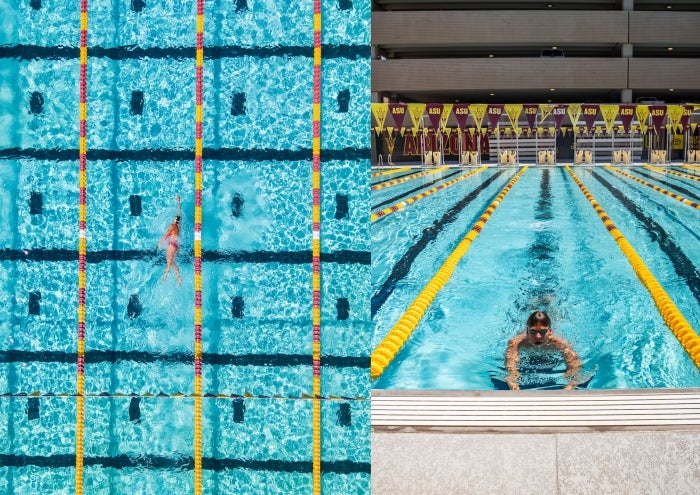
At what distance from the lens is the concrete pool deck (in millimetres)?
2541

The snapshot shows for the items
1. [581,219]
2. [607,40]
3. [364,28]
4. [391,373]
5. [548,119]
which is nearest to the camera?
[364,28]

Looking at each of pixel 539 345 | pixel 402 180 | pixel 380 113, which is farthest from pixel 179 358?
pixel 380 113

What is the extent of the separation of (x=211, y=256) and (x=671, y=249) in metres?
6.30

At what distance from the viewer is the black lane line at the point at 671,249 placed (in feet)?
21.0

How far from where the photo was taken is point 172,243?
220 centimetres

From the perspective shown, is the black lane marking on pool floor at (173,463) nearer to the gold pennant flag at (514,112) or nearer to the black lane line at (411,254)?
the black lane line at (411,254)

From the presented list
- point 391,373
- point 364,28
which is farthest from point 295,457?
point 391,373

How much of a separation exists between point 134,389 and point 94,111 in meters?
0.72

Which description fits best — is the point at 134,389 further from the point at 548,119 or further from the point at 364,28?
the point at 548,119

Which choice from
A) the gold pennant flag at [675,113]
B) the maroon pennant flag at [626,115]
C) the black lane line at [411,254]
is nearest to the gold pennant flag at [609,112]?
the maroon pennant flag at [626,115]

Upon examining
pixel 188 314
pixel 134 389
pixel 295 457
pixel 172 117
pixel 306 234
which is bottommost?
pixel 295 457

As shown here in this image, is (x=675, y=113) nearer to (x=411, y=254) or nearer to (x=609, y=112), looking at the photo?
(x=609, y=112)

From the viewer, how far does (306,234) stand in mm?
2164

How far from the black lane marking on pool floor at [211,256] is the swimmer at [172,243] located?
0.07ft
